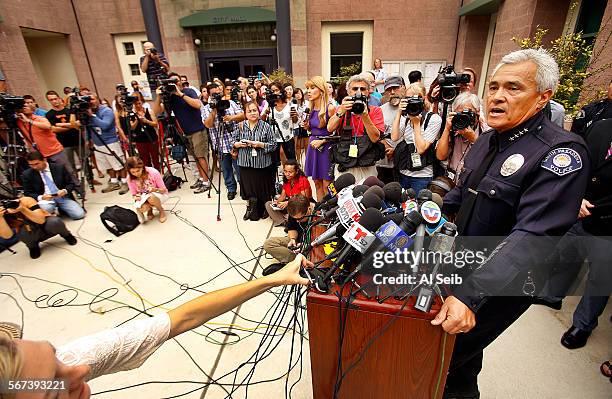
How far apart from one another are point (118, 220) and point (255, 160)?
2.03 meters

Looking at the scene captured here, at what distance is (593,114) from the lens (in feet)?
7.14

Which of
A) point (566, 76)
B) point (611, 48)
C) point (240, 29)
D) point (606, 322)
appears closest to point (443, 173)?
point (606, 322)

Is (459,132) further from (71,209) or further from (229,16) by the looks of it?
(229,16)

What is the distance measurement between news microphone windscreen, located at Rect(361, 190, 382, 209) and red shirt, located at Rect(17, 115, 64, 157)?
5.31 meters

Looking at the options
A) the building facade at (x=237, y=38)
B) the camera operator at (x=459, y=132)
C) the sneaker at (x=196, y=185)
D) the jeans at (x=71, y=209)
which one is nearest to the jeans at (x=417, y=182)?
the camera operator at (x=459, y=132)

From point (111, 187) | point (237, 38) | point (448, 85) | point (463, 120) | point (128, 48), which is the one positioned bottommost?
point (111, 187)

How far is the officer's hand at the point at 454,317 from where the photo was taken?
40.4 inches

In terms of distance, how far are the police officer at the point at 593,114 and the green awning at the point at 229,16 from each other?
9.39 meters

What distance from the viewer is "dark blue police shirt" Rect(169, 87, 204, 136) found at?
474 cm

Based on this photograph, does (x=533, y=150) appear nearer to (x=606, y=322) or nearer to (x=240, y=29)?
(x=606, y=322)

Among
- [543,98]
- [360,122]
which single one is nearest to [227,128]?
[360,122]

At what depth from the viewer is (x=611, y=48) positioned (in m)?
3.87

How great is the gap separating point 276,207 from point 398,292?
280cm

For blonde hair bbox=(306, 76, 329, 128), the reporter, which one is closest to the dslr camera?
blonde hair bbox=(306, 76, 329, 128)
